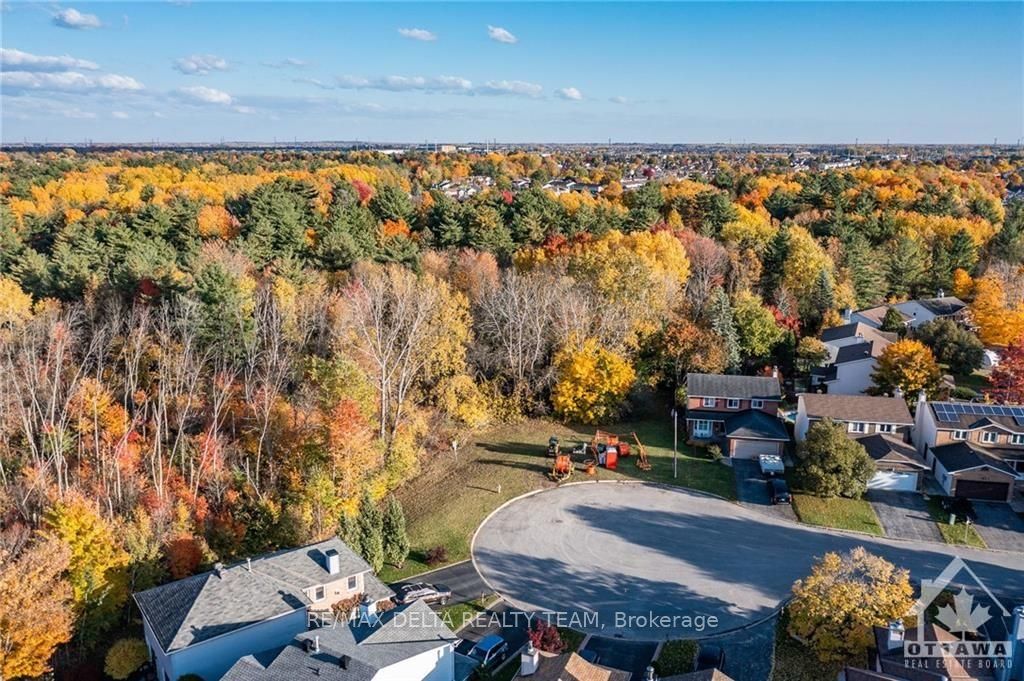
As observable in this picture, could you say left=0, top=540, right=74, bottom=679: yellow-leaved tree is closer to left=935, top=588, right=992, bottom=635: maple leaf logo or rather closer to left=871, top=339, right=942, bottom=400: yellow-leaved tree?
left=935, top=588, right=992, bottom=635: maple leaf logo

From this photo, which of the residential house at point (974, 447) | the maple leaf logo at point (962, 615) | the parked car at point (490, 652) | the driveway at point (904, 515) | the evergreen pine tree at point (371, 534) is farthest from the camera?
→ the residential house at point (974, 447)

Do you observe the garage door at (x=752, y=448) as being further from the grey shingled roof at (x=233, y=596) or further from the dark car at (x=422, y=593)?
the grey shingled roof at (x=233, y=596)

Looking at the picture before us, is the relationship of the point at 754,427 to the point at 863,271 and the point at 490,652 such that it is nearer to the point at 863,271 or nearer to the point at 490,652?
the point at 490,652

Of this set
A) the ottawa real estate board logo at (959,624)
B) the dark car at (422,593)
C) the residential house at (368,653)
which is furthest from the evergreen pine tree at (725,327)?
the residential house at (368,653)

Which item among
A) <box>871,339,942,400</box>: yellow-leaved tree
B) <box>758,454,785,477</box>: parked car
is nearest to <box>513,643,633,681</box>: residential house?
<box>758,454,785,477</box>: parked car

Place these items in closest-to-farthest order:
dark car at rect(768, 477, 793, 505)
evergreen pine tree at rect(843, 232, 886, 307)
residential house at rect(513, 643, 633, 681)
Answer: residential house at rect(513, 643, 633, 681)
dark car at rect(768, 477, 793, 505)
evergreen pine tree at rect(843, 232, 886, 307)

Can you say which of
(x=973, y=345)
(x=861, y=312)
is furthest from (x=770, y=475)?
(x=861, y=312)

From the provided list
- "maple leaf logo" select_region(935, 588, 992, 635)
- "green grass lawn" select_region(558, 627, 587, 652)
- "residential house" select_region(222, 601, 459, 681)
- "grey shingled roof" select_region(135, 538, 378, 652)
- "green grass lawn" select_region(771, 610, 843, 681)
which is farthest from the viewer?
"green grass lawn" select_region(558, 627, 587, 652)
